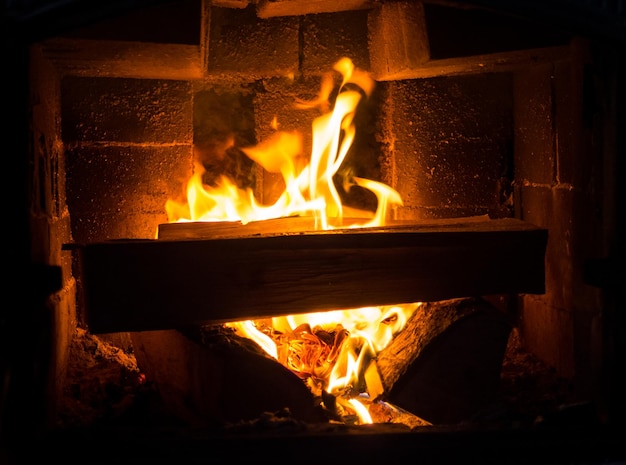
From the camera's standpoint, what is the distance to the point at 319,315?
282 centimetres

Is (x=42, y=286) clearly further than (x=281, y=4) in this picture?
No

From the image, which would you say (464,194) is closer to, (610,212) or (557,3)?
(610,212)

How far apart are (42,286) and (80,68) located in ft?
3.96

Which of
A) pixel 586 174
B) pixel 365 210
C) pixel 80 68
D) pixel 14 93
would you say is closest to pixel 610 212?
pixel 586 174

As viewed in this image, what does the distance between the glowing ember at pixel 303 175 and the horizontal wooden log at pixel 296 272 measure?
661mm

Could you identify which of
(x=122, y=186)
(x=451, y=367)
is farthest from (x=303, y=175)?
(x=451, y=367)

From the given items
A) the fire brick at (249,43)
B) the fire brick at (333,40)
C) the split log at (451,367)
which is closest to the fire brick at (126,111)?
the fire brick at (249,43)

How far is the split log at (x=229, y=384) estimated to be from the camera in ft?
7.61

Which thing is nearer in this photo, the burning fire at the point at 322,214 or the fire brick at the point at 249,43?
the burning fire at the point at 322,214

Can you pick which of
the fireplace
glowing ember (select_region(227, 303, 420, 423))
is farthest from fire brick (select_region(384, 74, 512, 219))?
glowing ember (select_region(227, 303, 420, 423))

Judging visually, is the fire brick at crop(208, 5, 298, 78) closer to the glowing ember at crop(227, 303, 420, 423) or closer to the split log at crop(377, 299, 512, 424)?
the glowing ember at crop(227, 303, 420, 423)

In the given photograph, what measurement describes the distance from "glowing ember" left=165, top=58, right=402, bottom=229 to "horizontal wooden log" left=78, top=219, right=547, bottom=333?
0.66m

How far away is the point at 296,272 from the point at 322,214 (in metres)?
0.52

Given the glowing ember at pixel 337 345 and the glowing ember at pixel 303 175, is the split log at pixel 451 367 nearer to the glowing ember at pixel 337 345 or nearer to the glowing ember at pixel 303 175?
the glowing ember at pixel 337 345
